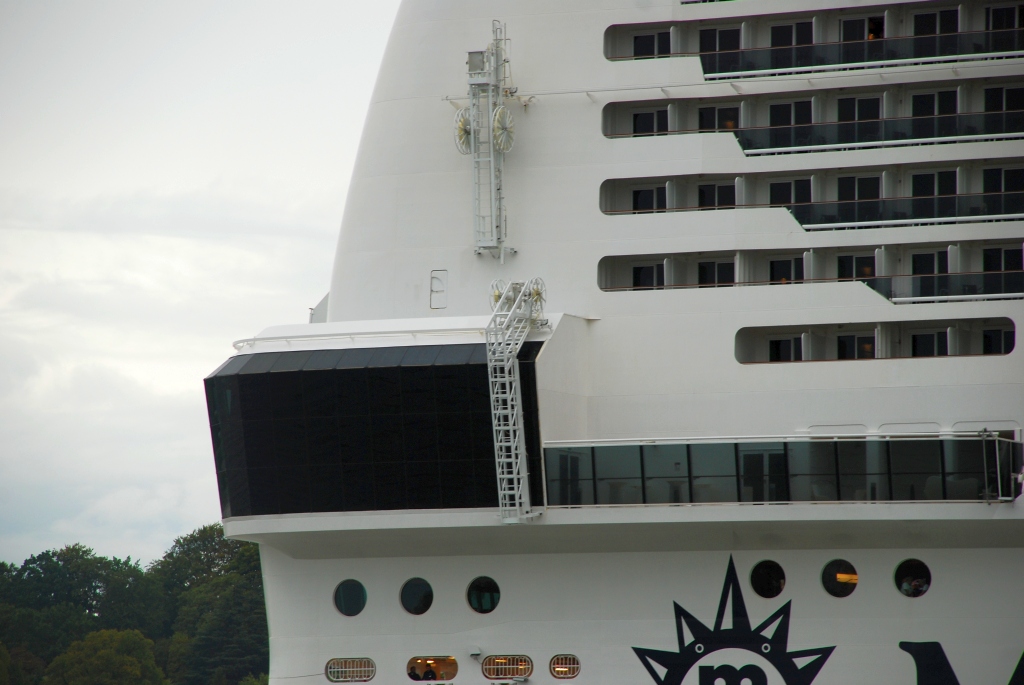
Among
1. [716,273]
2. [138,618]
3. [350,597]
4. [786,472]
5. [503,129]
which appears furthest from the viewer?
[138,618]

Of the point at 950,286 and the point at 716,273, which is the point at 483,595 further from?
the point at 950,286

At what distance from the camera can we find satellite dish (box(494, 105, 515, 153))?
2958cm

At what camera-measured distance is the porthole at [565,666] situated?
88.8 feet

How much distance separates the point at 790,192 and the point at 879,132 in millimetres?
2389

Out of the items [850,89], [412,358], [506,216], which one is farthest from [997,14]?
[412,358]

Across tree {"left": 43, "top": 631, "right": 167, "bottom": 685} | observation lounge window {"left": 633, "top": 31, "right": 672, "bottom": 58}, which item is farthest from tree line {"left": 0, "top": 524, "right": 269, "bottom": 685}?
observation lounge window {"left": 633, "top": 31, "right": 672, "bottom": 58}

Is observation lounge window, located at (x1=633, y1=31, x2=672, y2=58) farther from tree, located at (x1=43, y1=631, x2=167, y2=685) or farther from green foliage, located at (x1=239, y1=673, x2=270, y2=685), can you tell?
tree, located at (x1=43, y1=631, x2=167, y2=685)

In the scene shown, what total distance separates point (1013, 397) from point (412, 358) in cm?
1270

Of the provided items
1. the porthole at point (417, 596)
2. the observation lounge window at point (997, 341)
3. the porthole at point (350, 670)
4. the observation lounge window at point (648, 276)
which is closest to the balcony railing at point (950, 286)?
the observation lounge window at point (997, 341)

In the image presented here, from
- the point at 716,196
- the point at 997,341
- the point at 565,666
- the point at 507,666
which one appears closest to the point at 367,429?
the point at 507,666

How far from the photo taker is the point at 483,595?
27.7m

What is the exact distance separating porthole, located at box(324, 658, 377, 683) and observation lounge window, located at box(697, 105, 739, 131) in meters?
14.4

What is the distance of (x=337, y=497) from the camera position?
27.2 meters

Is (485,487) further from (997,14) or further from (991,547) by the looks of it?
(997,14)
